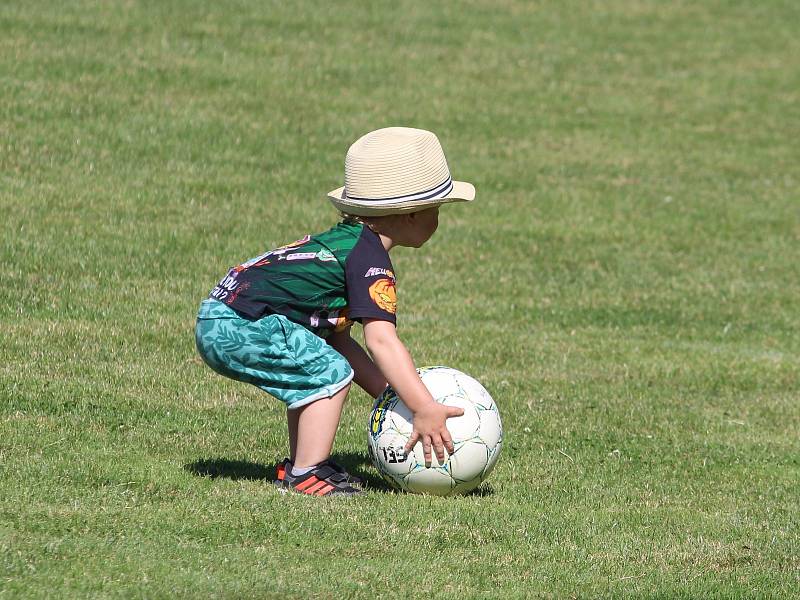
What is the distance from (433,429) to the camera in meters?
5.83

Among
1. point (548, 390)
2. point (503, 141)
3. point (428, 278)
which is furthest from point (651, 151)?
point (548, 390)

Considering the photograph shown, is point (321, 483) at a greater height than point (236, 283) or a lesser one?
Result: lesser

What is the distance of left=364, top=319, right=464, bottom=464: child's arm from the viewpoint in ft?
18.6

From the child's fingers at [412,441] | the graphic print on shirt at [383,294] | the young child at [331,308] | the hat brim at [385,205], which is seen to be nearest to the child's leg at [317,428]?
the young child at [331,308]

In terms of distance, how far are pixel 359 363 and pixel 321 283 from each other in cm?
77

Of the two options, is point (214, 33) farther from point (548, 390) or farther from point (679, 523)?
point (679, 523)

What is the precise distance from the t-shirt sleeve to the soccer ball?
1.69 feet

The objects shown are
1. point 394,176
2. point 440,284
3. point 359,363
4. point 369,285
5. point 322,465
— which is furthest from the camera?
point 440,284

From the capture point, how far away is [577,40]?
20719mm

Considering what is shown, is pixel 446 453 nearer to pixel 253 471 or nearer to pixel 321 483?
pixel 321 483

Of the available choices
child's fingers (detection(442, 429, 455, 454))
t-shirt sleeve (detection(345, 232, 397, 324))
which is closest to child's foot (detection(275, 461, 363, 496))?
child's fingers (detection(442, 429, 455, 454))

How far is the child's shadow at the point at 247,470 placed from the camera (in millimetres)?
6309

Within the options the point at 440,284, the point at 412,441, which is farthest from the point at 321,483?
the point at 440,284

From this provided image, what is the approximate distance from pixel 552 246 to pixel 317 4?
29.7 feet
